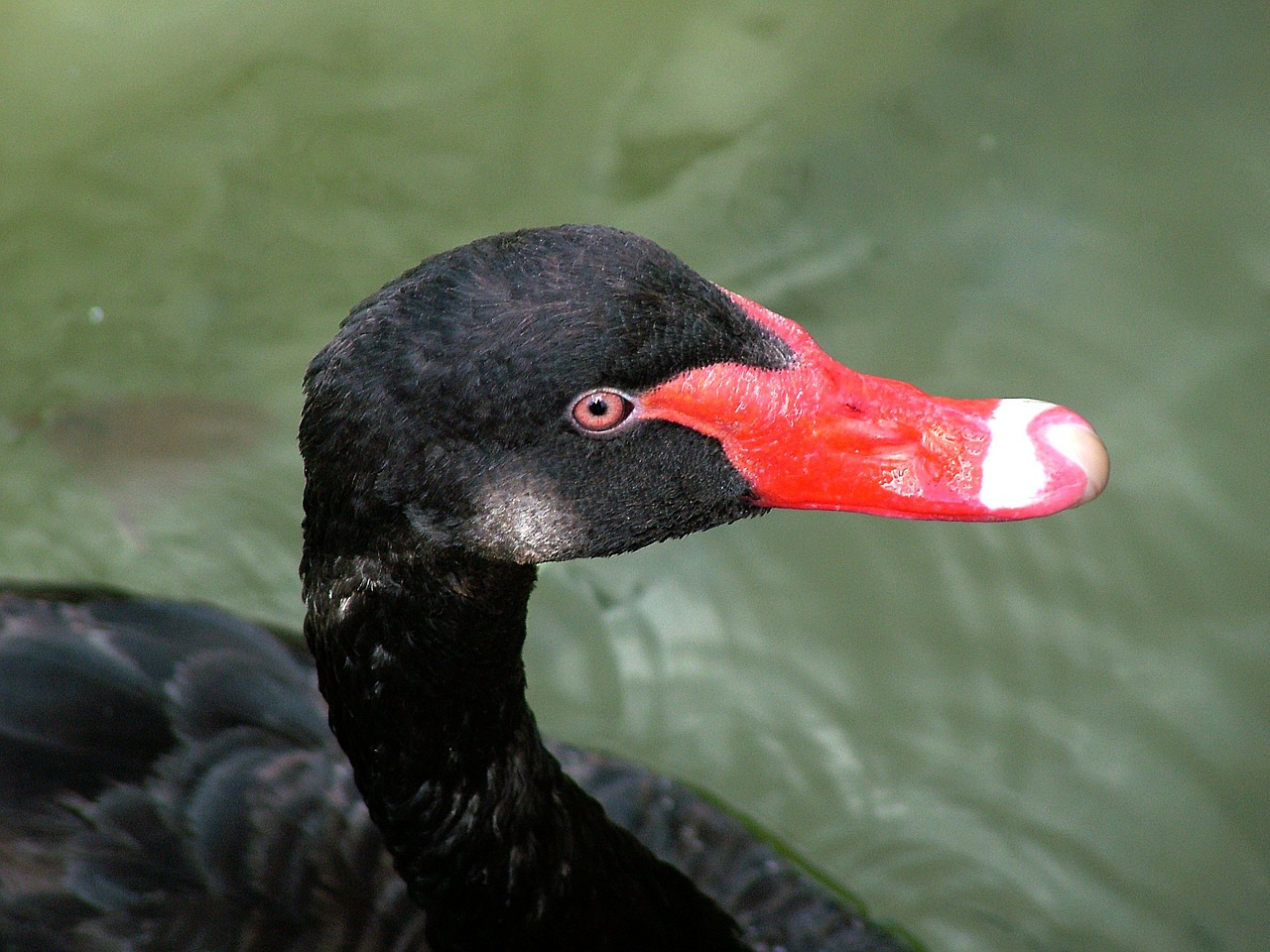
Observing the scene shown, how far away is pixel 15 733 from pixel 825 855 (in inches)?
96.0

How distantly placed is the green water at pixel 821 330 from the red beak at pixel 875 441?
2174 millimetres

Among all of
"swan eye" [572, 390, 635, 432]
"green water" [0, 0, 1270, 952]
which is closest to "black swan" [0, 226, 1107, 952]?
"swan eye" [572, 390, 635, 432]

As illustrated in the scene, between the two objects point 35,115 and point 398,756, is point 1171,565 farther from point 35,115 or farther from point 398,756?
point 35,115

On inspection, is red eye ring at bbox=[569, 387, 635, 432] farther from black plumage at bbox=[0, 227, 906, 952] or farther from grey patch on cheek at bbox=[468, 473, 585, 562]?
grey patch on cheek at bbox=[468, 473, 585, 562]

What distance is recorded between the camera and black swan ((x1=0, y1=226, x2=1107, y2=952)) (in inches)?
101

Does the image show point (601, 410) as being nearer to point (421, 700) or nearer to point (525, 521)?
point (525, 521)

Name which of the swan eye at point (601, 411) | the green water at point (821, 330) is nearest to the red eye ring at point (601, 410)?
the swan eye at point (601, 411)

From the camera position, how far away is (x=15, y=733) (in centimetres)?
371

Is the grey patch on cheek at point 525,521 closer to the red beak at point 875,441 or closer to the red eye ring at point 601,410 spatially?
the red eye ring at point 601,410

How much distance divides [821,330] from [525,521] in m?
3.03

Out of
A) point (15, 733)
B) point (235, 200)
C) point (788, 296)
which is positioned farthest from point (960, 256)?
point (15, 733)

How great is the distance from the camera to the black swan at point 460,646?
2.56 meters

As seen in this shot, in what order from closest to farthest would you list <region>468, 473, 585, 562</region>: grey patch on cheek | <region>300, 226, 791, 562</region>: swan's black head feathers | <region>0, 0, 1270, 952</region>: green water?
<region>300, 226, 791, 562</region>: swan's black head feathers, <region>468, 473, 585, 562</region>: grey patch on cheek, <region>0, 0, 1270, 952</region>: green water

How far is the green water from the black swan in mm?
699
